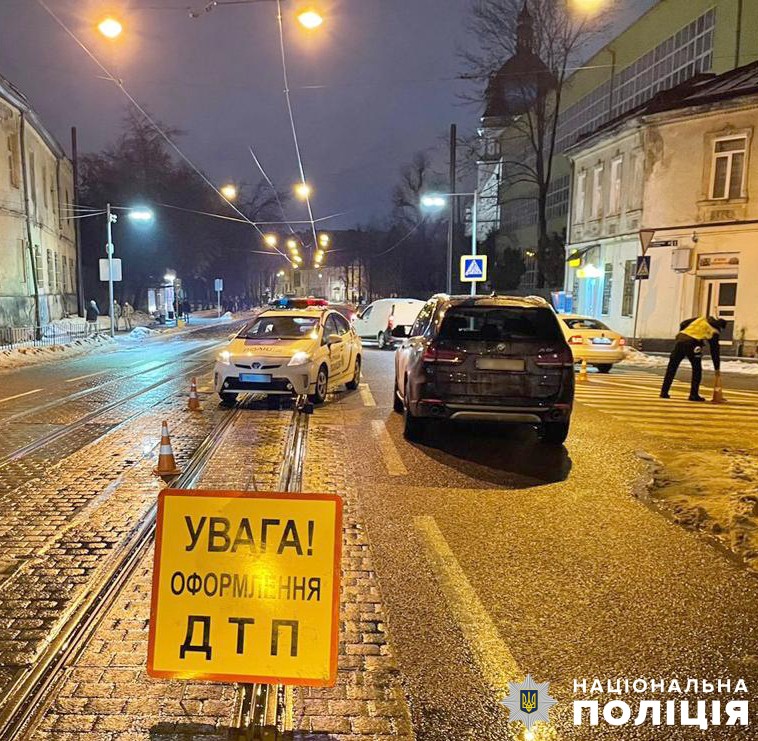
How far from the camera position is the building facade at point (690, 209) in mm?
22078

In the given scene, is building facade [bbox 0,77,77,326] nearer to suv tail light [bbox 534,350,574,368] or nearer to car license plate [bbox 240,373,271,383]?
car license plate [bbox 240,373,271,383]

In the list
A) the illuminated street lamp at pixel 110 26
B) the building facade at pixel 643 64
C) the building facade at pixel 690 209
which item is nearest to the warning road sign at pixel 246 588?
the illuminated street lamp at pixel 110 26

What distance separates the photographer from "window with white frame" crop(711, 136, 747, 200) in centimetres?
2230

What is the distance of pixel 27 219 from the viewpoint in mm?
30016

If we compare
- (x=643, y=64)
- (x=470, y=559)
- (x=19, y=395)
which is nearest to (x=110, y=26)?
(x=19, y=395)

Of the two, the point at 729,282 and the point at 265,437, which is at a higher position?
the point at 729,282

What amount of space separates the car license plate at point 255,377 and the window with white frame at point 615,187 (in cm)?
2069

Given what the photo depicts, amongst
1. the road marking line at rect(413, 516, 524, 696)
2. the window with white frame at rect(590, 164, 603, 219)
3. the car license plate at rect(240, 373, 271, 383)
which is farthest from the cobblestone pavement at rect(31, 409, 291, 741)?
the window with white frame at rect(590, 164, 603, 219)

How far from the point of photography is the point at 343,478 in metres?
6.98

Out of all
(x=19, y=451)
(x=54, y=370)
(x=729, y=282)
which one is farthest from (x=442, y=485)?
(x=729, y=282)

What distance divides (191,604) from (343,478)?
158 inches

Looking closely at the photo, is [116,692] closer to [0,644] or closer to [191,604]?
[191,604]

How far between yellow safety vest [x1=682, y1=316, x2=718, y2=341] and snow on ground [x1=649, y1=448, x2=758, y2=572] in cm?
429

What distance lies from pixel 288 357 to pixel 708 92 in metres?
20.4
